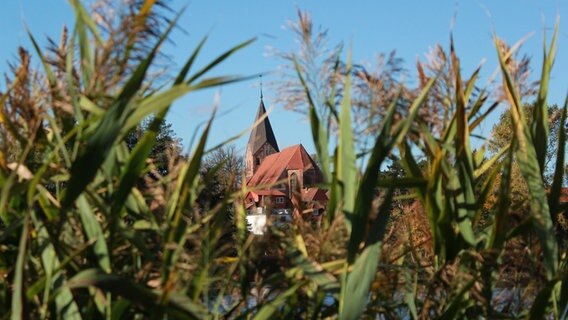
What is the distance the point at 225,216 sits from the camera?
189cm

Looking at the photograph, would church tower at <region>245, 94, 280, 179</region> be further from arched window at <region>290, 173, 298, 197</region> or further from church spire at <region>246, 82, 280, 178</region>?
arched window at <region>290, 173, 298, 197</region>

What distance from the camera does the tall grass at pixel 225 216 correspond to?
1628mm

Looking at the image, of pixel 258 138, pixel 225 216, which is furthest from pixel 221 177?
pixel 225 216

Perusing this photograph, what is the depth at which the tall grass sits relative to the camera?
1.63m

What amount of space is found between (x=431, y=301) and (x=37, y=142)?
0.94 metres

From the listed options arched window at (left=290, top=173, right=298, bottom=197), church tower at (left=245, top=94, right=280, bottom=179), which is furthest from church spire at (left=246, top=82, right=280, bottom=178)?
arched window at (left=290, top=173, right=298, bottom=197)

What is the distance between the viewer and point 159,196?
176 cm

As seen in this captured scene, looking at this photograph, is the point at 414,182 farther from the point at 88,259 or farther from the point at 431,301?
the point at 88,259

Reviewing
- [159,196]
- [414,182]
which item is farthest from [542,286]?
[159,196]

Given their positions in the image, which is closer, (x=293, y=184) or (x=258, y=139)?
(x=293, y=184)

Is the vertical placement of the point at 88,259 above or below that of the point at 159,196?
below

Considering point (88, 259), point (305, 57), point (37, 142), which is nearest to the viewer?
point (88, 259)

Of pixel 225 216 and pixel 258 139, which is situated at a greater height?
pixel 258 139

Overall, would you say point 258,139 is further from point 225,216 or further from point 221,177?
point 225,216
